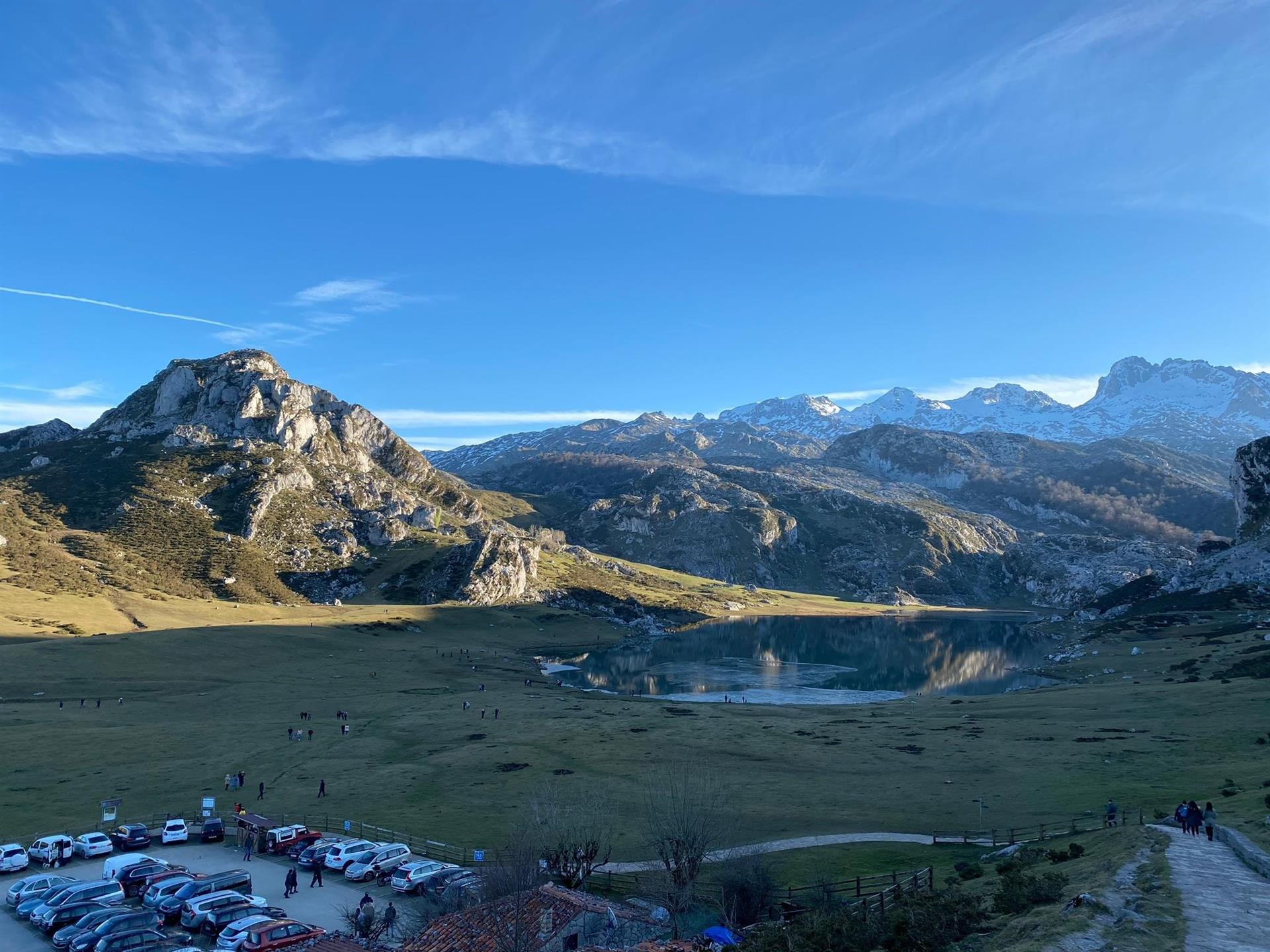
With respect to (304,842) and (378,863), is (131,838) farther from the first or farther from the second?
(378,863)

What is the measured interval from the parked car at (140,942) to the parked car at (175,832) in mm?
15961

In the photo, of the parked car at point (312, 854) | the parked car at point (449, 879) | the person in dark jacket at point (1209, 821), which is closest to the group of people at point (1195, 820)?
the person in dark jacket at point (1209, 821)

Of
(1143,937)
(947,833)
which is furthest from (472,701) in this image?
(1143,937)

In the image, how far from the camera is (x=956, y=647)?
19750 cm

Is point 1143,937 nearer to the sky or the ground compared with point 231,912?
nearer to the sky

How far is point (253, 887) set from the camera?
3991 centimetres

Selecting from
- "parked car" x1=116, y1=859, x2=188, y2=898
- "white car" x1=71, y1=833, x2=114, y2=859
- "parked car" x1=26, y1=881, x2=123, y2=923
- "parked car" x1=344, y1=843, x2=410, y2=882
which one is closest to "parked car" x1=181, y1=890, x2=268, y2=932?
"parked car" x1=26, y1=881, x2=123, y2=923

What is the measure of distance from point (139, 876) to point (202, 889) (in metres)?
4.84

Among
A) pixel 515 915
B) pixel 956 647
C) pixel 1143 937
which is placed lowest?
pixel 956 647

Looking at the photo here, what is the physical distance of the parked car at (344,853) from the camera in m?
42.2

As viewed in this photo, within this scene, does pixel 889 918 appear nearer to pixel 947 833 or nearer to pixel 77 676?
pixel 947 833

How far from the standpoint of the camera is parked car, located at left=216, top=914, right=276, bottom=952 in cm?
3145

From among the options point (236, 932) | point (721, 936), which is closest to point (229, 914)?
point (236, 932)

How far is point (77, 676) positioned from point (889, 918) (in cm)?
11559
